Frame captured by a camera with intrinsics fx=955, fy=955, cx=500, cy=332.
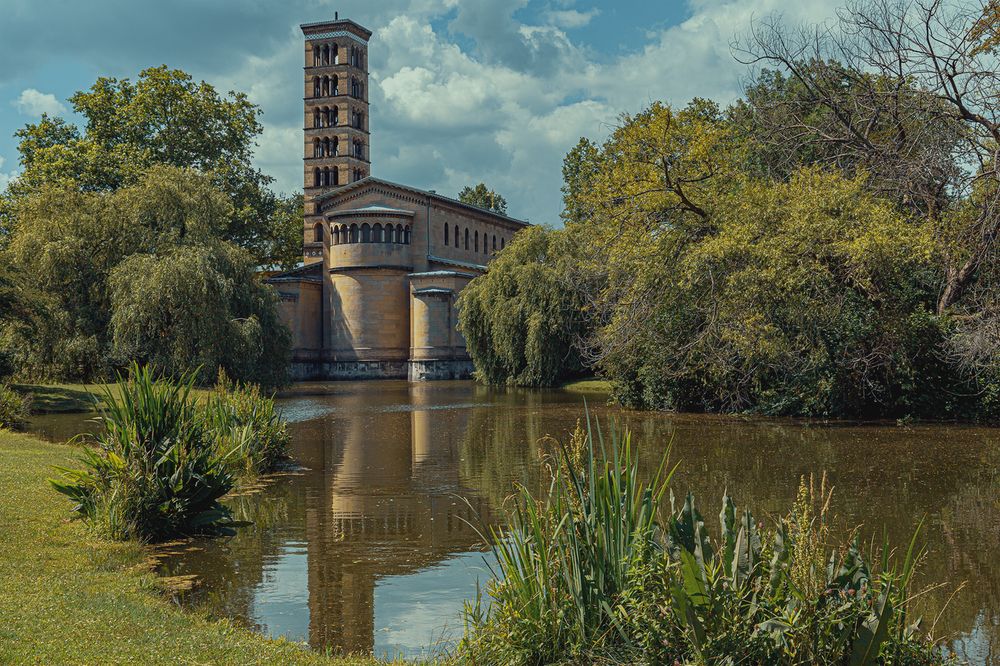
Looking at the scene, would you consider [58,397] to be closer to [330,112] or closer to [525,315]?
[525,315]

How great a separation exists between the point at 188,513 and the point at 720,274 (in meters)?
15.3

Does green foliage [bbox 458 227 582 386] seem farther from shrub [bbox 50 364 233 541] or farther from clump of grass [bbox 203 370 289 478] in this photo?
shrub [bbox 50 364 233 541]

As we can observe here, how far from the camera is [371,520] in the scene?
1157cm

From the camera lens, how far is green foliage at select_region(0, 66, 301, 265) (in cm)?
4478

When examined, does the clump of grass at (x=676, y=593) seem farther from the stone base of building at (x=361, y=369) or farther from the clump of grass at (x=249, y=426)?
the stone base of building at (x=361, y=369)

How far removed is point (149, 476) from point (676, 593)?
686cm

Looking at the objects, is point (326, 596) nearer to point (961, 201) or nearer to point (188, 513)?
point (188, 513)

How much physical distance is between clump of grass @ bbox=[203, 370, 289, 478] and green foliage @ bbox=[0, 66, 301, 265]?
98.3ft

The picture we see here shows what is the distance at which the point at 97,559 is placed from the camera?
908 centimetres

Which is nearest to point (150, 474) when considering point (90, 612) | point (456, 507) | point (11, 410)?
point (90, 612)

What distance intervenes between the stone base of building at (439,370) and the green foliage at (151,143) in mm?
11986

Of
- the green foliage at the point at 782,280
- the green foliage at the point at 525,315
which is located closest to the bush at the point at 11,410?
the green foliage at the point at 782,280

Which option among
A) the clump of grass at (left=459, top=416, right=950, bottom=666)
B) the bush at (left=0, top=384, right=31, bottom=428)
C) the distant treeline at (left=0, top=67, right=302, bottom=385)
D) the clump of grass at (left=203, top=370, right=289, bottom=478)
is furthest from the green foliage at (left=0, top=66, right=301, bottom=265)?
the clump of grass at (left=459, top=416, right=950, bottom=666)

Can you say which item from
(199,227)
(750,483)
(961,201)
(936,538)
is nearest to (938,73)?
(961,201)
